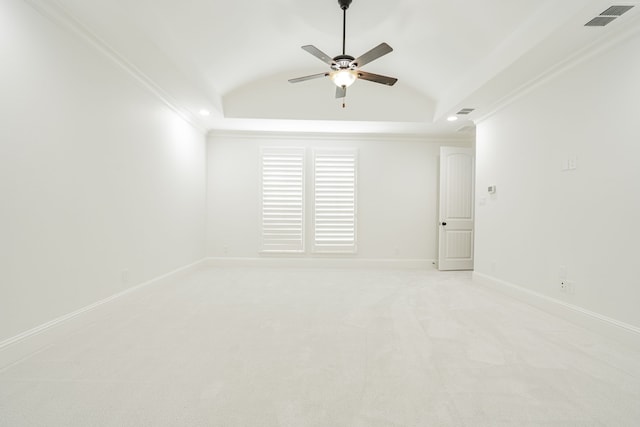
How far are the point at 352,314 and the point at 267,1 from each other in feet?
10.6

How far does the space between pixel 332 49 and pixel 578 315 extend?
391 cm

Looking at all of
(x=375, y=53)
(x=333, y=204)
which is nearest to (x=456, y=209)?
(x=333, y=204)

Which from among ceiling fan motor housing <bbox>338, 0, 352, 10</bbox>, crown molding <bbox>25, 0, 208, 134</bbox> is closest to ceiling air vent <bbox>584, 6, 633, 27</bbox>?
ceiling fan motor housing <bbox>338, 0, 352, 10</bbox>

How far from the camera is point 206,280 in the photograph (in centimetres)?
430

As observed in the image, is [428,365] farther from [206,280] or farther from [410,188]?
[410,188]

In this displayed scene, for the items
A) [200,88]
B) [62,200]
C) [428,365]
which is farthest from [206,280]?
[428,365]

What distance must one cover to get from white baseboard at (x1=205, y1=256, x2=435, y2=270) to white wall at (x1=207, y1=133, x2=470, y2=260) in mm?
91

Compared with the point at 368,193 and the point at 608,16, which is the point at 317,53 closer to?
the point at 608,16

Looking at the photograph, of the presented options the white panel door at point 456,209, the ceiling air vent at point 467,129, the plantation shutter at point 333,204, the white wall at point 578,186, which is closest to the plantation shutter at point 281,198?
the plantation shutter at point 333,204

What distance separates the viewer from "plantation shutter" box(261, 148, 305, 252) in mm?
5445

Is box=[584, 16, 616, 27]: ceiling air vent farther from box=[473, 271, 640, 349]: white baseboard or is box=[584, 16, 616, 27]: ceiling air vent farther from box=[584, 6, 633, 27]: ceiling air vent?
box=[473, 271, 640, 349]: white baseboard

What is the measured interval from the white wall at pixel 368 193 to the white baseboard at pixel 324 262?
0.09m

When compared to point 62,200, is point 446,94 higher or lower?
higher

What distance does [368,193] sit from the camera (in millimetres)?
5520
